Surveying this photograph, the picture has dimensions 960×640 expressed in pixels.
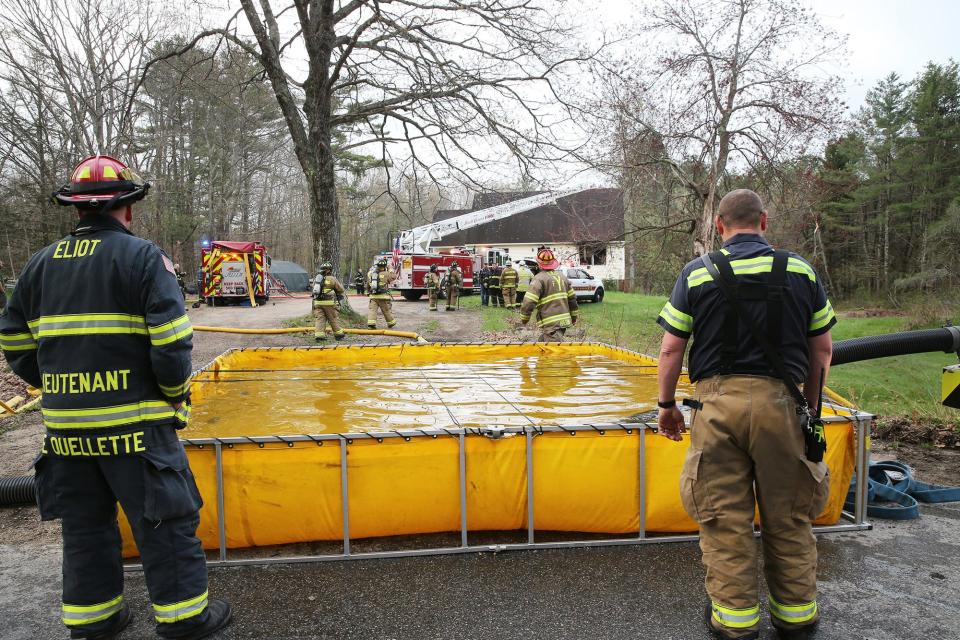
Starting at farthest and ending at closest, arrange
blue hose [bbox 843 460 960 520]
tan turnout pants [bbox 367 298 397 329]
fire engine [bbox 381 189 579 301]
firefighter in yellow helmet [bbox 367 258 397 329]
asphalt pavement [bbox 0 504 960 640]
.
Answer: fire engine [bbox 381 189 579 301]
tan turnout pants [bbox 367 298 397 329]
firefighter in yellow helmet [bbox 367 258 397 329]
blue hose [bbox 843 460 960 520]
asphalt pavement [bbox 0 504 960 640]

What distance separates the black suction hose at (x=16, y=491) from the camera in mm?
4250

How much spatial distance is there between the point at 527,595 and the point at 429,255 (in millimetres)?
22581

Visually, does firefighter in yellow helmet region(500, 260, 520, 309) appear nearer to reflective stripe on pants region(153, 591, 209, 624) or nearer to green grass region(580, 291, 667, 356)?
green grass region(580, 291, 667, 356)

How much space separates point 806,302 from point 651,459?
130 centimetres

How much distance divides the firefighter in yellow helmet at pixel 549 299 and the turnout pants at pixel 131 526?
20.0ft

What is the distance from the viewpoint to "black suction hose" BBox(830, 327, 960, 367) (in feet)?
15.2

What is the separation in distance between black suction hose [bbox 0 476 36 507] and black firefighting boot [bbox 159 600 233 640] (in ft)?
7.73

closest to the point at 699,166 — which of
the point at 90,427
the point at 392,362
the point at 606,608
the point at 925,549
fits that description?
the point at 392,362

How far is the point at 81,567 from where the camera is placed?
2.60 m

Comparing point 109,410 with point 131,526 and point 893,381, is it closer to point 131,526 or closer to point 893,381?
point 131,526

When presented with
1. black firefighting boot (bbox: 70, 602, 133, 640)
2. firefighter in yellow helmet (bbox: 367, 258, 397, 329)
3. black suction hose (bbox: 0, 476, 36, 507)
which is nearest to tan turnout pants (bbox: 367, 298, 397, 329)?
firefighter in yellow helmet (bbox: 367, 258, 397, 329)

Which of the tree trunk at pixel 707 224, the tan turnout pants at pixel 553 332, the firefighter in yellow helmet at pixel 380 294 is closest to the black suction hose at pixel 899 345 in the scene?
the tan turnout pants at pixel 553 332

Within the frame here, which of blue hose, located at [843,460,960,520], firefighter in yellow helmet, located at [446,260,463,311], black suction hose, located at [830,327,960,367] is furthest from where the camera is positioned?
firefighter in yellow helmet, located at [446,260,463,311]

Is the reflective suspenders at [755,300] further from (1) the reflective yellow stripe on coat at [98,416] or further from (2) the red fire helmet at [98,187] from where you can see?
(2) the red fire helmet at [98,187]
